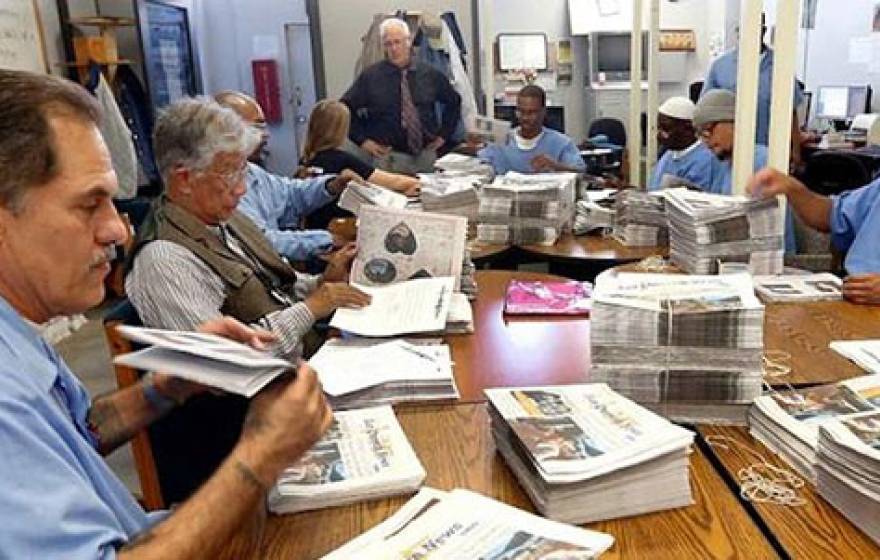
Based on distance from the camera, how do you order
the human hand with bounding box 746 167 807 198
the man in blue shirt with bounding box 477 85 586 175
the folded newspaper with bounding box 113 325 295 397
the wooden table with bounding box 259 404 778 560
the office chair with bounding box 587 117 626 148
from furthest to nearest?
the office chair with bounding box 587 117 626 148 → the man in blue shirt with bounding box 477 85 586 175 → the human hand with bounding box 746 167 807 198 → the wooden table with bounding box 259 404 778 560 → the folded newspaper with bounding box 113 325 295 397

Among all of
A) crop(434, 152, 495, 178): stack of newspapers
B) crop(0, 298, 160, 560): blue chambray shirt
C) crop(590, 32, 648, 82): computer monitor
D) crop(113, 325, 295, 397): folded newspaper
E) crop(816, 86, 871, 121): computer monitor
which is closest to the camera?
crop(0, 298, 160, 560): blue chambray shirt

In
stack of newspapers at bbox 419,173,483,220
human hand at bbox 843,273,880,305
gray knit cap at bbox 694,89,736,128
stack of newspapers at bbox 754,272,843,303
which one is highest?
gray knit cap at bbox 694,89,736,128

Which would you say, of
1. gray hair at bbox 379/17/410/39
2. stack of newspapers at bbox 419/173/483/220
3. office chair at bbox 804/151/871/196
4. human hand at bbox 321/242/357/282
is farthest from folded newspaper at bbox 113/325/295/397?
office chair at bbox 804/151/871/196

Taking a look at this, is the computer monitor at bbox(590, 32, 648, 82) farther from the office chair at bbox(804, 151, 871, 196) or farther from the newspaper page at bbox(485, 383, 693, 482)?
the newspaper page at bbox(485, 383, 693, 482)

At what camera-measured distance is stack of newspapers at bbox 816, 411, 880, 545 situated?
985 millimetres

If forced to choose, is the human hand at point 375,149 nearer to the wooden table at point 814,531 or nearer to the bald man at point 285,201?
the bald man at point 285,201

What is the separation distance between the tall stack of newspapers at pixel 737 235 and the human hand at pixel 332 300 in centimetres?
96

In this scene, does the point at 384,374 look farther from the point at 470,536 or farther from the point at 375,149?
the point at 375,149

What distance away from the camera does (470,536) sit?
0.97 metres

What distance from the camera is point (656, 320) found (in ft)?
4.21

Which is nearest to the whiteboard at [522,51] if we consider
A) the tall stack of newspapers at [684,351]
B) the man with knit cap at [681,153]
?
the man with knit cap at [681,153]

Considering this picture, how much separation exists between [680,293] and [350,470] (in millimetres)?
659

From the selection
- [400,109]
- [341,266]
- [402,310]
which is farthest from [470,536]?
[400,109]

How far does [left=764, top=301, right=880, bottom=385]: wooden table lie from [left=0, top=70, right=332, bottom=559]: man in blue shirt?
1013 mm
